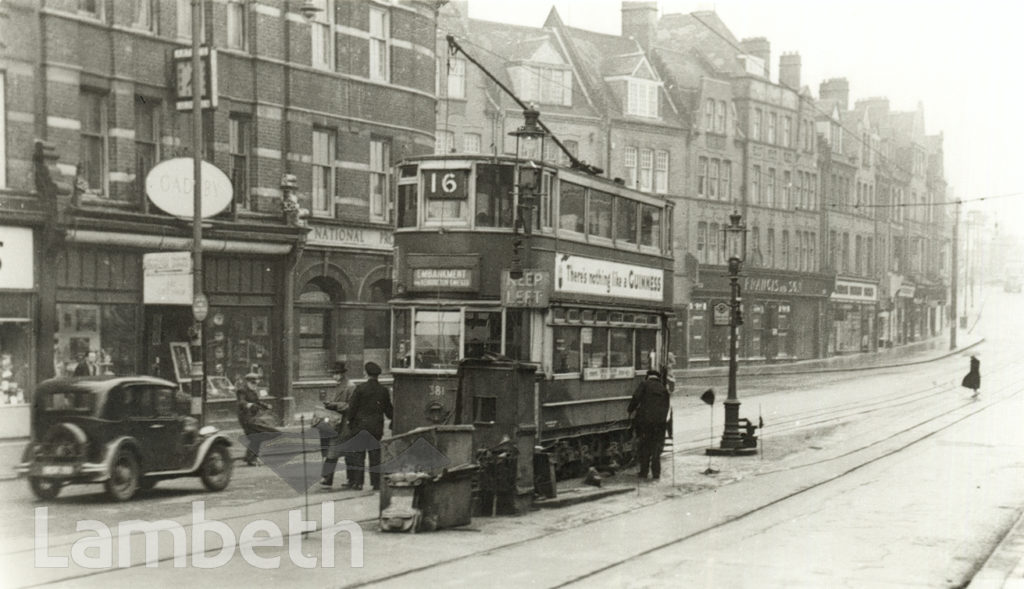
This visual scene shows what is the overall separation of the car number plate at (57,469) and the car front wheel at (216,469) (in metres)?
2.12

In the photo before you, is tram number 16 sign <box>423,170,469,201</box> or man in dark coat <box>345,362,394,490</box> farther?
tram number 16 sign <box>423,170,469,201</box>

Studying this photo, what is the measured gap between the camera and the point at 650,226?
21625 millimetres

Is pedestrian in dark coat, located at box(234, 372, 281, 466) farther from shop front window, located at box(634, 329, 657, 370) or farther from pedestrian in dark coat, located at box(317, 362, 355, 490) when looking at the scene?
shop front window, located at box(634, 329, 657, 370)

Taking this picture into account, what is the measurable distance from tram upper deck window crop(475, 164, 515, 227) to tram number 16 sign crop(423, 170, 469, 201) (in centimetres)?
22

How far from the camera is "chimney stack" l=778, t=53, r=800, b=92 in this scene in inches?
2547

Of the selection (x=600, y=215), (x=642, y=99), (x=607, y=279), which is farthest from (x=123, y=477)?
(x=642, y=99)

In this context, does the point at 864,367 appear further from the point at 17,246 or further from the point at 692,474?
the point at 17,246

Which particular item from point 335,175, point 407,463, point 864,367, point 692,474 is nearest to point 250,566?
point 407,463

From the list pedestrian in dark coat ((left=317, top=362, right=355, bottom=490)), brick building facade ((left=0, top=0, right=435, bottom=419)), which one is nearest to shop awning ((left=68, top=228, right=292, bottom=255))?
brick building facade ((left=0, top=0, right=435, bottom=419))

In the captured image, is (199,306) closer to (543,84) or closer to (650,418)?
(650,418)

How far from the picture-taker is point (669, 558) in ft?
39.5

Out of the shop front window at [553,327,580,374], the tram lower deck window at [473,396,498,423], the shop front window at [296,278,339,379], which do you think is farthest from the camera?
the shop front window at [296,278,339,379]

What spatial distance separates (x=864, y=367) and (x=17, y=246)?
40587 mm

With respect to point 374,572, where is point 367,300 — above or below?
above
